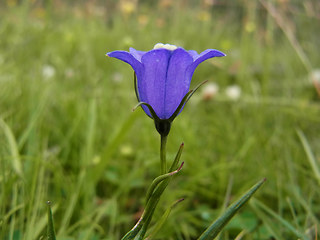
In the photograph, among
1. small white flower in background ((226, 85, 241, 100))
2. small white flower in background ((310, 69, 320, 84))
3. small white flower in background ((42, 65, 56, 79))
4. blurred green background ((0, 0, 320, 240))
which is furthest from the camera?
small white flower in background ((226, 85, 241, 100))

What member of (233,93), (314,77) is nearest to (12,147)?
(314,77)

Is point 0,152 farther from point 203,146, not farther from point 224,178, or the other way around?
point 203,146

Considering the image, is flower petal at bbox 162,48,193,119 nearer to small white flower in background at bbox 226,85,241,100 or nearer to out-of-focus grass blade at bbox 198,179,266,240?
out-of-focus grass blade at bbox 198,179,266,240

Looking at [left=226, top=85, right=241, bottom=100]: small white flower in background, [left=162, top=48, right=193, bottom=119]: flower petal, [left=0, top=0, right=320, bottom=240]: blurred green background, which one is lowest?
[left=0, top=0, right=320, bottom=240]: blurred green background

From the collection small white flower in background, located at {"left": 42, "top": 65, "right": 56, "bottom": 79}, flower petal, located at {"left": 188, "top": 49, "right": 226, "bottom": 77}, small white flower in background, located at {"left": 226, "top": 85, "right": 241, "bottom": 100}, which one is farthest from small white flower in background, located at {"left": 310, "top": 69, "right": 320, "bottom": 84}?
small white flower in background, located at {"left": 42, "top": 65, "right": 56, "bottom": 79}

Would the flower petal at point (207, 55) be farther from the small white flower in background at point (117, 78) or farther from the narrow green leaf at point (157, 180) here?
the small white flower in background at point (117, 78)

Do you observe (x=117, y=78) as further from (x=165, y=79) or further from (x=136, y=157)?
(x=165, y=79)

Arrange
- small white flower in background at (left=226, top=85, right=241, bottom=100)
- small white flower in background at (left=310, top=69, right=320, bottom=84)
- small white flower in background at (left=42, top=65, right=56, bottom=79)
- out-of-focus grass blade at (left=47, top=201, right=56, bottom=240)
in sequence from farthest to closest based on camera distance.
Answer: small white flower in background at (left=226, top=85, right=241, bottom=100), small white flower in background at (left=42, top=65, right=56, bottom=79), small white flower in background at (left=310, top=69, right=320, bottom=84), out-of-focus grass blade at (left=47, top=201, right=56, bottom=240)

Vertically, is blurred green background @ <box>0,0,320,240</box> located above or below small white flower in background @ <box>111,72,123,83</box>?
below
